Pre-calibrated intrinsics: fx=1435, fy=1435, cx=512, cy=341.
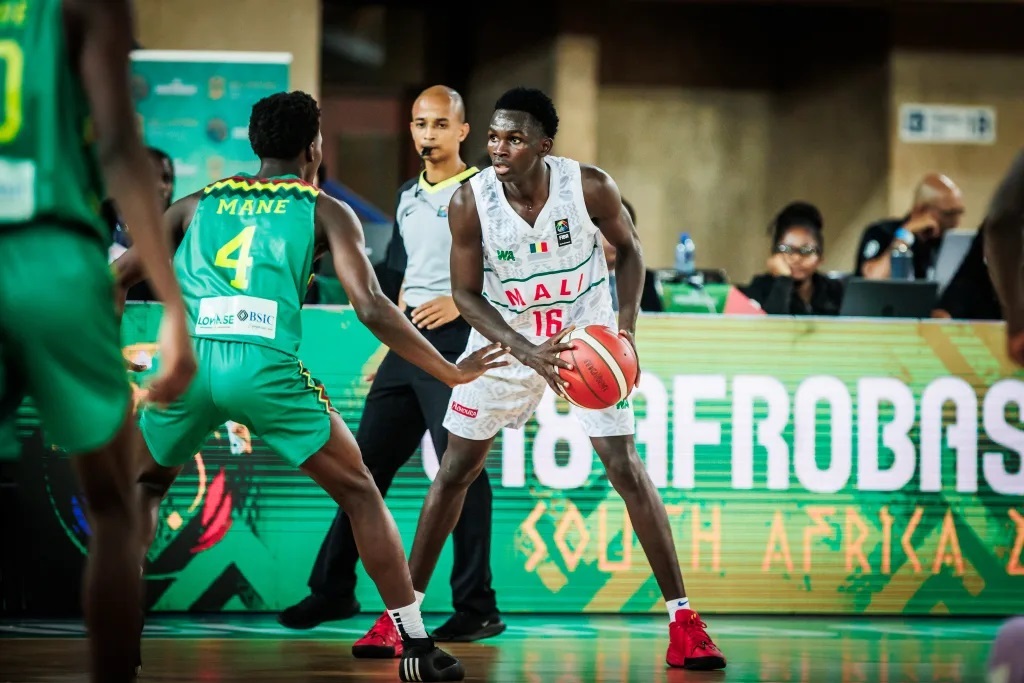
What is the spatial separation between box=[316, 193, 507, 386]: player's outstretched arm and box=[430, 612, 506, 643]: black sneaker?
1.81 meters

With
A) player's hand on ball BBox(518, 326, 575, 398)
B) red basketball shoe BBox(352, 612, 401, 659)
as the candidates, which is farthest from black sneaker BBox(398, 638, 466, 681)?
player's hand on ball BBox(518, 326, 575, 398)

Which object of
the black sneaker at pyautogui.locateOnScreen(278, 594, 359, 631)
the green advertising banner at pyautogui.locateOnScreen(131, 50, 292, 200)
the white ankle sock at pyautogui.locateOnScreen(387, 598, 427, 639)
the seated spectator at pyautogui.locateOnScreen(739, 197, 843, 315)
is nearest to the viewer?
the white ankle sock at pyautogui.locateOnScreen(387, 598, 427, 639)

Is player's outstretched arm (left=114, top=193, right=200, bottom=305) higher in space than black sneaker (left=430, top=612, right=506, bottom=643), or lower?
higher

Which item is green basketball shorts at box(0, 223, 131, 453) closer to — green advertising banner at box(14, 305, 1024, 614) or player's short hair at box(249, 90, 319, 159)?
player's short hair at box(249, 90, 319, 159)

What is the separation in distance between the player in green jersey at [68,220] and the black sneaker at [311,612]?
3515 millimetres

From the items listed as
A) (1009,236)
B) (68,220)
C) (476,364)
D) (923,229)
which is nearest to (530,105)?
(476,364)

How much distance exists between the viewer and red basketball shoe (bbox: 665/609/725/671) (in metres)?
5.36

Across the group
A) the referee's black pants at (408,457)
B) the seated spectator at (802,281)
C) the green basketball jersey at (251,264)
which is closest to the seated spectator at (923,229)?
the seated spectator at (802,281)

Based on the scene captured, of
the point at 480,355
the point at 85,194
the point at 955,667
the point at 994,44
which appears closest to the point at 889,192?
the point at 994,44

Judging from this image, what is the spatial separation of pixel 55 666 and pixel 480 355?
2.01 m

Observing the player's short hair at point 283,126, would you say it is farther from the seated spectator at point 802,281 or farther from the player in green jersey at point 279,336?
the seated spectator at point 802,281

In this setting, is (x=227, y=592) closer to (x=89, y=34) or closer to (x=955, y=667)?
(x=955, y=667)

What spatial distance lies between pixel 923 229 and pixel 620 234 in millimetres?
4366

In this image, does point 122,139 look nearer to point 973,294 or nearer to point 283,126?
point 283,126
